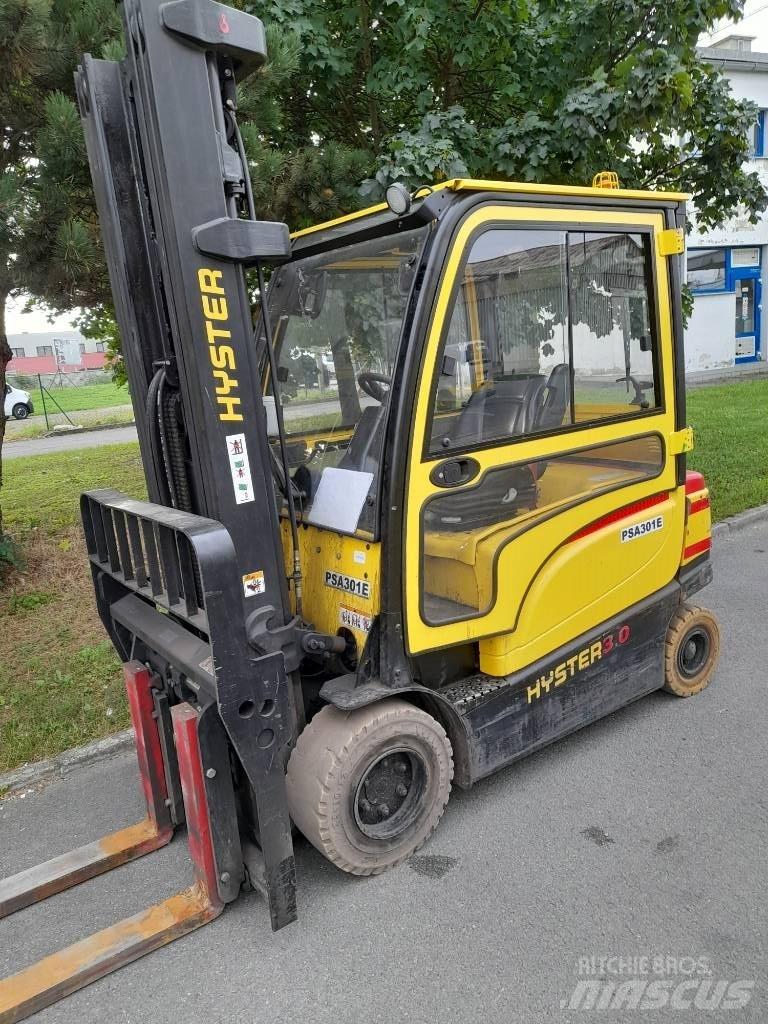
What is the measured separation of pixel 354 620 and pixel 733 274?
66.9 feet

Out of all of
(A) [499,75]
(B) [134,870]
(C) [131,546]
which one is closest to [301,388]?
(C) [131,546]

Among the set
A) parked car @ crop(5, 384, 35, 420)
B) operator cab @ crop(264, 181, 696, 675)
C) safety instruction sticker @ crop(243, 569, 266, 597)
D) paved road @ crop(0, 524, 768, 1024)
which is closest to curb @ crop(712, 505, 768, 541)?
paved road @ crop(0, 524, 768, 1024)

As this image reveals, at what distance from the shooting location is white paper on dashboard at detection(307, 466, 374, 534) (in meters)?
2.89

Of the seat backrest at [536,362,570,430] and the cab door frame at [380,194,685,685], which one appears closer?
the cab door frame at [380,194,685,685]

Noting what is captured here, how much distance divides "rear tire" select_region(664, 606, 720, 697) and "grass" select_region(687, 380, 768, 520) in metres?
3.48

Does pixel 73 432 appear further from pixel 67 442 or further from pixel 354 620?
pixel 354 620

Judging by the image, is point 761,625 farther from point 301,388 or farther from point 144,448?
point 144,448

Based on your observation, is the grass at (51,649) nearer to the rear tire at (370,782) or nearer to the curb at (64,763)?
the curb at (64,763)

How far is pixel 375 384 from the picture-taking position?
304 cm

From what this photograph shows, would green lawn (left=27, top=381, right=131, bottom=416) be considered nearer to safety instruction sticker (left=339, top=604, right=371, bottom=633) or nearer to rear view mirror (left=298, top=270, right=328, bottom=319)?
rear view mirror (left=298, top=270, right=328, bottom=319)

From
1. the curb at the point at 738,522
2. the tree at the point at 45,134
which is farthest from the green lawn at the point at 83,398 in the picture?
the curb at the point at 738,522

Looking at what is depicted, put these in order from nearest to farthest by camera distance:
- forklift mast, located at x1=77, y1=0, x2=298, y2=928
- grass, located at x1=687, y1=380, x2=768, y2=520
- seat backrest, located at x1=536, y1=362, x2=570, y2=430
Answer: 1. forklift mast, located at x1=77, y1=0, x2=298, y2=928
2. seat backrest, located at x1=536, y1=362, x2=570, y2=430
3. grass, located at x1=687, y1=380, x2=768, y2=520

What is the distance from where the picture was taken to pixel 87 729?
4.23 m

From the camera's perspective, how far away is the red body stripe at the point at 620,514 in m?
3.42
